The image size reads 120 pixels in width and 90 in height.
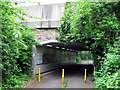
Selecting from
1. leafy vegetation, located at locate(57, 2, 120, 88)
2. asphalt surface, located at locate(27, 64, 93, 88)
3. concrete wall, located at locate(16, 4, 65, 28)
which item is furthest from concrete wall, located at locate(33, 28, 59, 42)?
asphalt surface, located at locate(27, 64, 93, 88)

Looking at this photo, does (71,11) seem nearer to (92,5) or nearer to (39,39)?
(92,5)

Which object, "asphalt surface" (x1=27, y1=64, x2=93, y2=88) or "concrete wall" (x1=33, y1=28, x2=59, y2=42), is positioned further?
"concrete wall" (x1=33, y1=28, x2=59, y2=42)

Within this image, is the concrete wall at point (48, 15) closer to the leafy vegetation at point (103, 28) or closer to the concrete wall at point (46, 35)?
the concrete wall at point (46, 35)

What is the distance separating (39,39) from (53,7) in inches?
110

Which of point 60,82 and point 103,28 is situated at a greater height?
point 103,28

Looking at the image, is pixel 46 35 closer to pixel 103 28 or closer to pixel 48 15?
pixel 48 15

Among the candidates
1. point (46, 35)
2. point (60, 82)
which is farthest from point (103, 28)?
point (46, 35)

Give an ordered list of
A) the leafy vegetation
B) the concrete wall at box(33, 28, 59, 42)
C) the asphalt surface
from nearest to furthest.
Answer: the leafy vegetation < the asphalt surface < the concrete wall at box(33, 28, 59, 42)

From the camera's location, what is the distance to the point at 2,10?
3.88 metres

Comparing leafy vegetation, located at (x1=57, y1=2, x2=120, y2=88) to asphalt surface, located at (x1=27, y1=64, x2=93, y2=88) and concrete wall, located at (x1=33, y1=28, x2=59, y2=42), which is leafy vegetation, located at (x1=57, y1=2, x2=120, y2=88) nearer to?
asphalt surface, located at (x1=27, y1=64, x2=93, y2=88)

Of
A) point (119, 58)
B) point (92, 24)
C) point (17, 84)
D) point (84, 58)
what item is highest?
point (92, 24)

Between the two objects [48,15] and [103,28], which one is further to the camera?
[48,15]

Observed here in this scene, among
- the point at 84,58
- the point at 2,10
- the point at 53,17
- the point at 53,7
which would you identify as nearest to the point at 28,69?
the point at 53,17

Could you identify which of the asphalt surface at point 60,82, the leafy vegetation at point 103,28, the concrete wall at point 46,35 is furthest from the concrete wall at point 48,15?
the asphalt surface at point 60,82
